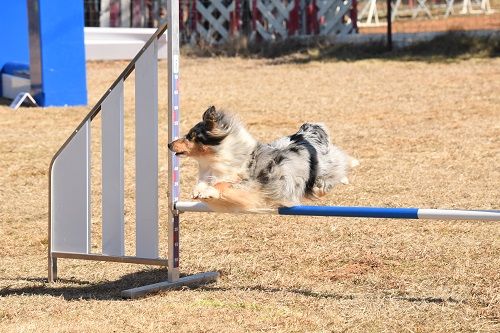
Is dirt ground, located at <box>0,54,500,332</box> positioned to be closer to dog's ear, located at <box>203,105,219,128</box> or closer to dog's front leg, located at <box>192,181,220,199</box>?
dog's front leg, located at <box>192,181,220,199</box>

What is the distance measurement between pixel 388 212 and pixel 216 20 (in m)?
15.8

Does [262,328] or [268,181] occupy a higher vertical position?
[268,181]

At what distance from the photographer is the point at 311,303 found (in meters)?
4.93

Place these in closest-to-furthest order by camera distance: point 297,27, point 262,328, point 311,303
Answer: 1. point 262,328
2. point 311,303
3. point 297,27

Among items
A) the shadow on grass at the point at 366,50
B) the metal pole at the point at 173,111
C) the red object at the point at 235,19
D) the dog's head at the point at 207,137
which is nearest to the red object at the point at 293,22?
the shadow on grass at the point at 366,50

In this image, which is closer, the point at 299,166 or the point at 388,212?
the point at 388,212

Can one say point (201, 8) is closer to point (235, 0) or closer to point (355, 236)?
point (235, 0)

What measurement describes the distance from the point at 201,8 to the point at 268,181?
15.6 meters

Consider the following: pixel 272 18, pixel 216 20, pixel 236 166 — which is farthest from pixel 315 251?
pixel 216 20

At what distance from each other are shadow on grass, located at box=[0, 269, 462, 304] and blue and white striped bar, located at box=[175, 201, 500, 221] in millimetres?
473

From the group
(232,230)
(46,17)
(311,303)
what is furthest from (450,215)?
→ (46,17)

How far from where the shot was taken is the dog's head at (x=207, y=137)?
16.3ft

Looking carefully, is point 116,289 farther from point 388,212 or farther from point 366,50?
point 366,50

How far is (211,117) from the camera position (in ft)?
16.3
